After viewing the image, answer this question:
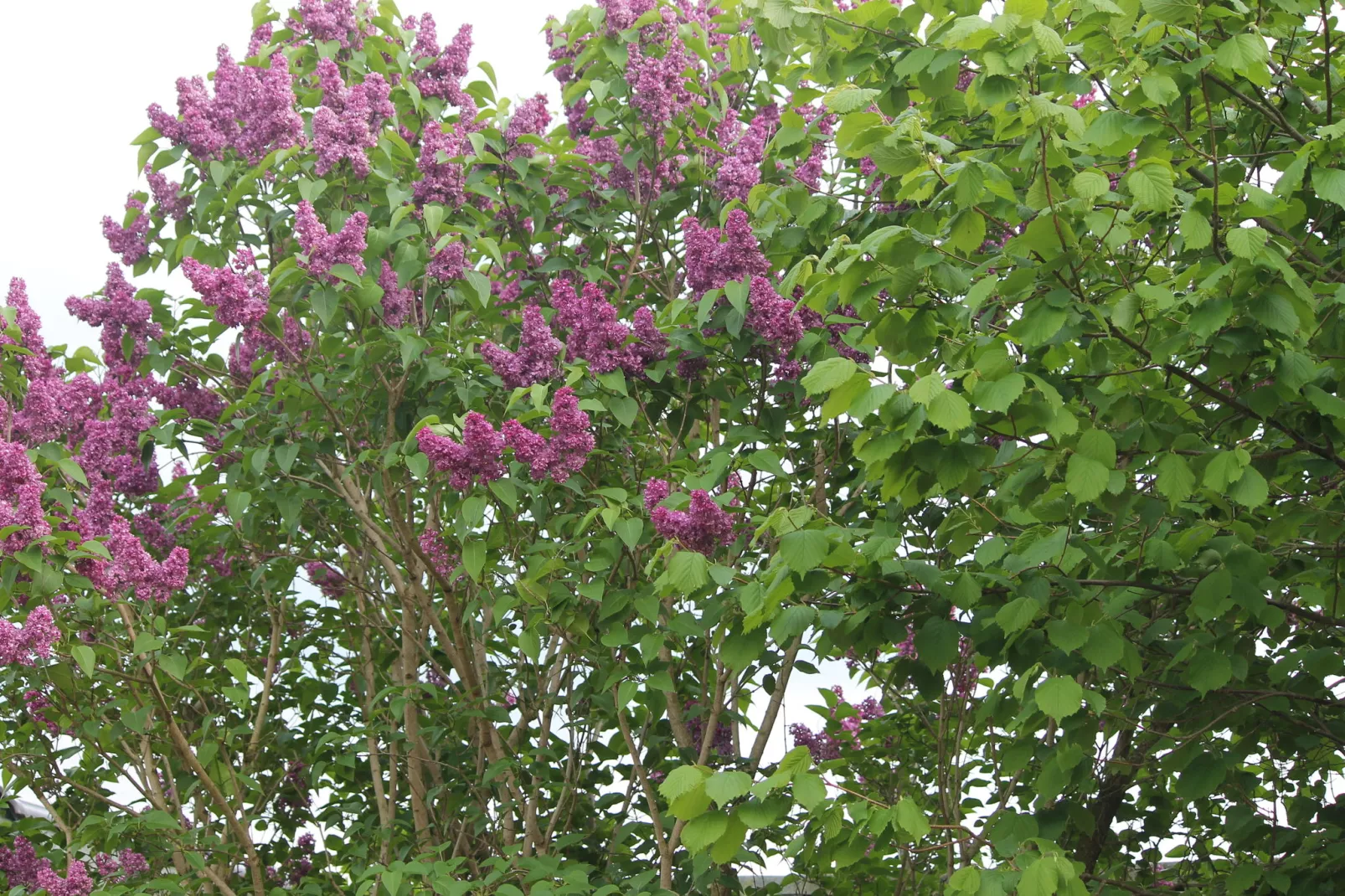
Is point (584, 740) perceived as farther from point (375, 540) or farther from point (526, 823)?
point (375, 540)

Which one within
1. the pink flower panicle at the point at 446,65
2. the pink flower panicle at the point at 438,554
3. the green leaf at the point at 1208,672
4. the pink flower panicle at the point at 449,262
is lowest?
the green leaf at the point at 1208,672

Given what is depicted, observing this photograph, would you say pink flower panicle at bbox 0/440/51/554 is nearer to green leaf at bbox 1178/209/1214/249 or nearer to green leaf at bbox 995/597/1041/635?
green leaf at bbox 995/597/1041/635

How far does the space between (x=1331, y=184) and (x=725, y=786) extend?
1.99 meters

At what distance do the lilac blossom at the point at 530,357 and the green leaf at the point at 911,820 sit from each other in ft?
6.59

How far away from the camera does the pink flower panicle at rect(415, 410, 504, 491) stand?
154 inches

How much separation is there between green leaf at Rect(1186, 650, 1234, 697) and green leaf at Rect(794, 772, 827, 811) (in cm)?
112

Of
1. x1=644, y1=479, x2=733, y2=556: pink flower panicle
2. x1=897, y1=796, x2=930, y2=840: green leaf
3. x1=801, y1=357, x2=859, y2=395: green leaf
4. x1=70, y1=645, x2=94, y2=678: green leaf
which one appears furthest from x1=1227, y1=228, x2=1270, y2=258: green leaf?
x1=70, y1=645, x2=94, y2=678: green leaf

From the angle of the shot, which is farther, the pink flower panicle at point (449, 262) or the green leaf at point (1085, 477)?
the pink flower panicle at point (449, 262)

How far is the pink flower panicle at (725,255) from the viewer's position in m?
4.32

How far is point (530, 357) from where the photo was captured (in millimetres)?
4430

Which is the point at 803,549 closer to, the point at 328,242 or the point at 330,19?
the point at 328,242

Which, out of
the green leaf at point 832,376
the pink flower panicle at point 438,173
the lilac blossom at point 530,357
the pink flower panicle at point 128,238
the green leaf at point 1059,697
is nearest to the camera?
the green leaf at point 832,376

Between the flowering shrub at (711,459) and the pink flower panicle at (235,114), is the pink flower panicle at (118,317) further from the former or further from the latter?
the pink flower panicle at (235,114)

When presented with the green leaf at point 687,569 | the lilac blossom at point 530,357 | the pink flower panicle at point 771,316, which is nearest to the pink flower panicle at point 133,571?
the lilac blossom at point 530,357
